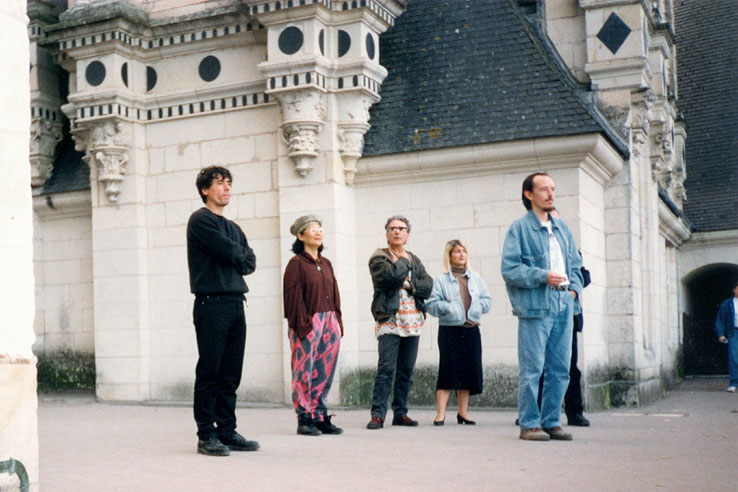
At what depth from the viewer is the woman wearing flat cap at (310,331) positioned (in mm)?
7164

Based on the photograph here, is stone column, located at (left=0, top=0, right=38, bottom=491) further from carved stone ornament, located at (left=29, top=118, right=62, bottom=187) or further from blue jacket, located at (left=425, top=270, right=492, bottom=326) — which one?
carved stone ornament, located at (left=29, top=118, right=62, bottom=187)

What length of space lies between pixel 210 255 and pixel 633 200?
6.39 meters

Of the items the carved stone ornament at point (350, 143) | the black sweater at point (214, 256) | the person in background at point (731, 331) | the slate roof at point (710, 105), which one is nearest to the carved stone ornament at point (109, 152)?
the carved stone ornament at point (350, 143)

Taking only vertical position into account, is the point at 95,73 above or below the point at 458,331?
above

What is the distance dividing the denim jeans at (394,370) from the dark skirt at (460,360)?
286 mm

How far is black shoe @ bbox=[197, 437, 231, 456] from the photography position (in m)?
5.81

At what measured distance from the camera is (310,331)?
719cm

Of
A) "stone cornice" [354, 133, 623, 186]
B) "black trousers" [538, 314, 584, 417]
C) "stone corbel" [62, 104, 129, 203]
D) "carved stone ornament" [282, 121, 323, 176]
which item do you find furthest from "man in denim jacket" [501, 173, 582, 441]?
"stone corbel" [62, 104, 129, 203]

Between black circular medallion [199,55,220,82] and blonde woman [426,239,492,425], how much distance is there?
4287 mm

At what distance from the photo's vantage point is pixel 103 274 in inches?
453

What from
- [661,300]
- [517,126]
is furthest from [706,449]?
[661,300]

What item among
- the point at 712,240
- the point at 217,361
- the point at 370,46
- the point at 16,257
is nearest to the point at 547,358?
the point at 217,361

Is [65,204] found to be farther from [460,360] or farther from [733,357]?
[733,357]

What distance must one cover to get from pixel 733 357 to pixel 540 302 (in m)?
8.85
